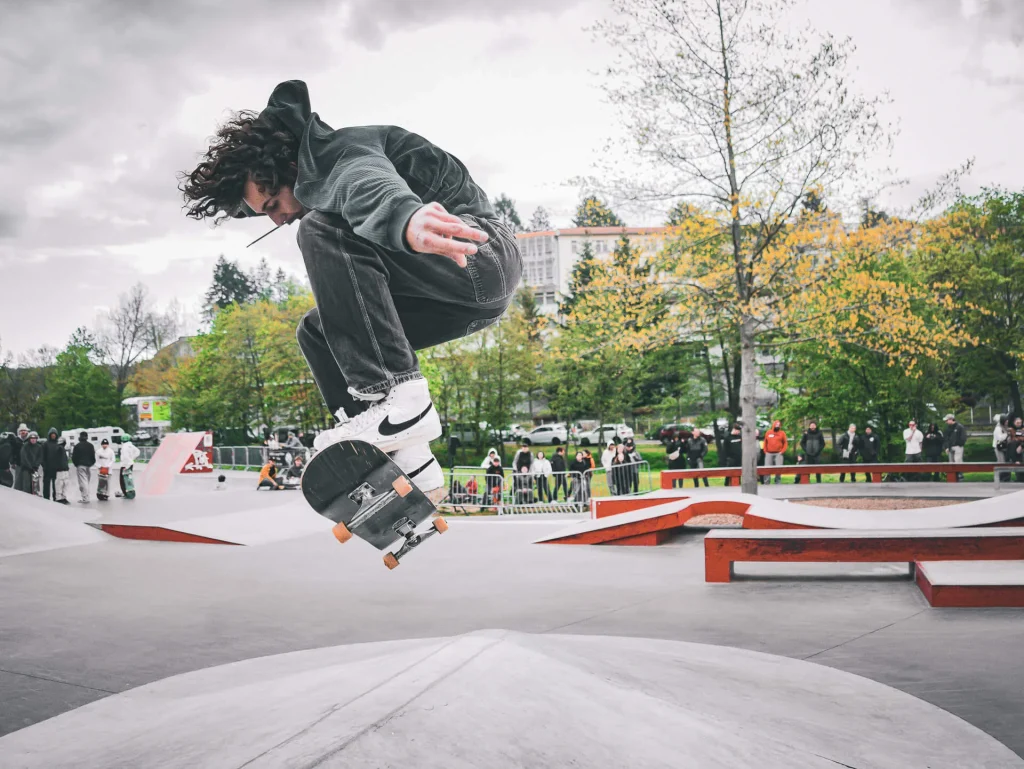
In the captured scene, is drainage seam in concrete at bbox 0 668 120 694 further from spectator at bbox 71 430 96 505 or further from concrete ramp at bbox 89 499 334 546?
spectator at bbox 71 430 96 505

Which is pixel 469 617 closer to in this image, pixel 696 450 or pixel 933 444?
pixel 696 450

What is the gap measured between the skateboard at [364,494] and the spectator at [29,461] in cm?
1987

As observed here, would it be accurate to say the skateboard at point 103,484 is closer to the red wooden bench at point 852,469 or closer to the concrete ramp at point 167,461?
the concrete ramp at point 167,461

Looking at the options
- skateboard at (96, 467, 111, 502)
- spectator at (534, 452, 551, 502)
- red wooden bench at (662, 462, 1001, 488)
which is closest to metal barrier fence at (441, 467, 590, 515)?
spectator at (534, 452, 551, 502)

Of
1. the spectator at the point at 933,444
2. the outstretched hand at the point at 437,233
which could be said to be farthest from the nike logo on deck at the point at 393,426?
the spectator at the point at 933,444

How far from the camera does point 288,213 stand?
3193 mm

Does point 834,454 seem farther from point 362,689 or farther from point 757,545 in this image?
point 362,689

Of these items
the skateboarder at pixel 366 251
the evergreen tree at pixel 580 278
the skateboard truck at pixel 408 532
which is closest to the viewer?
the skateboarder at pixel 366 251

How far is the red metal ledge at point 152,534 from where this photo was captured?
1305 cm

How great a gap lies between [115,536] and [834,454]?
25.7 metres

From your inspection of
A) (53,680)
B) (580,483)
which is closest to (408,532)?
(53,680)

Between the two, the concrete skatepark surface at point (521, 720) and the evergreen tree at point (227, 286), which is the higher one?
the evergreen tree at point (227, 286)

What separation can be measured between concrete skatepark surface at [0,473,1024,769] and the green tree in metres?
48.5

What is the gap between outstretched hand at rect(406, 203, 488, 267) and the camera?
7.67 feet
